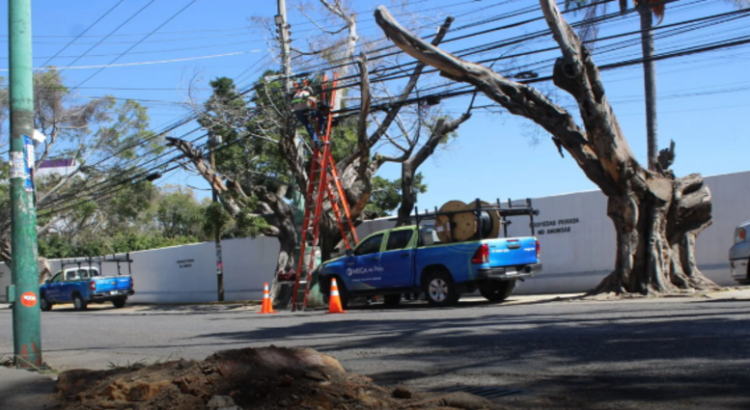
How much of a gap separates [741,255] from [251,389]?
11400mm

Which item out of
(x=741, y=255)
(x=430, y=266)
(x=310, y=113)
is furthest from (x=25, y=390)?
(x=310, y=113)

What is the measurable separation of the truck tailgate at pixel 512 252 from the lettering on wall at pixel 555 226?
13.5 ft

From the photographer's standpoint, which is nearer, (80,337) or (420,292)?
(80,337)

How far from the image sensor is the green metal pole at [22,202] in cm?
761

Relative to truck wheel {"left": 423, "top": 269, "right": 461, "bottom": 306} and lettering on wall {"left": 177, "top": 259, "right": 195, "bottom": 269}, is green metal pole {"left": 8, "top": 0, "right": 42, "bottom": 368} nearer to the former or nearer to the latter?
truck wheel {"left": 423, "top": 269, "right": 461, "bottom": 306}

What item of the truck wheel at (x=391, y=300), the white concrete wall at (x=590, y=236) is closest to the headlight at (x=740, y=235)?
the white concrete wall at (x=590, y=236)

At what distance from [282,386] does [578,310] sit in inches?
308

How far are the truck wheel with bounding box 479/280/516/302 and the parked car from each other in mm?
4774

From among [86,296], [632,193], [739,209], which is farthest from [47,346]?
[86,296]

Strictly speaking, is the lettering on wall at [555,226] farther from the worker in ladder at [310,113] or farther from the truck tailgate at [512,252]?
the worker in ladder at [310,113]

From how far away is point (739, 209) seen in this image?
1741 cm

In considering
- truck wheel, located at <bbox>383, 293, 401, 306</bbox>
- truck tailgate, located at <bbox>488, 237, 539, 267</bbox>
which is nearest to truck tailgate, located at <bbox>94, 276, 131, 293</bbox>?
truck wheel, located at <bbox>383, 293, 401, 306</bbox>

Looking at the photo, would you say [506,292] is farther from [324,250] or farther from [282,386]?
[282,386]

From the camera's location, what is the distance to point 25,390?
6195 mm
